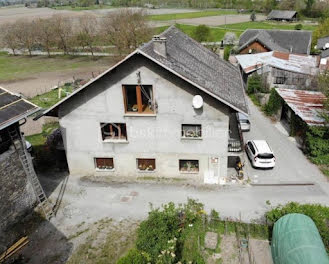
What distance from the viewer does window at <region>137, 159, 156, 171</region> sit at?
2203cm

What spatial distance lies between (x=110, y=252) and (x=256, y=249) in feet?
25.6

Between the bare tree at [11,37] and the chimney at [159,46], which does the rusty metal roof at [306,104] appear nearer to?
the chimney at [159,46]

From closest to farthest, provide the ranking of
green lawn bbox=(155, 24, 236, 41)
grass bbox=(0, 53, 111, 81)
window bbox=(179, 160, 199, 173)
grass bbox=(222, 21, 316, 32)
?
window bbox=(179, 160, 199, 173) < grass bbox=(0, 53, 111, 81) < green lawn bbox=(155, 24, 236, 41) < grass bbox=(222, 21, 316, 32)

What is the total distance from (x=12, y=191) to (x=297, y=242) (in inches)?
609

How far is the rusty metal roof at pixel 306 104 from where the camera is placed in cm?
2417

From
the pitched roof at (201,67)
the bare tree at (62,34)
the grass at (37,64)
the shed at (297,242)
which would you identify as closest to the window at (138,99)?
the pitched roof at (201,67)

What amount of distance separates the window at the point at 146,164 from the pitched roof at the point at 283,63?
21151mm

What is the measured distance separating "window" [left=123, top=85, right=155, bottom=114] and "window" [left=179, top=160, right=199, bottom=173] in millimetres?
4516

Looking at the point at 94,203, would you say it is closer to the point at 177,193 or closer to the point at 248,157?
the point at 177,193

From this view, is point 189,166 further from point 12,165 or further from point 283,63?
point 283,63

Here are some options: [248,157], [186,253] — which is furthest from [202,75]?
[186,253]

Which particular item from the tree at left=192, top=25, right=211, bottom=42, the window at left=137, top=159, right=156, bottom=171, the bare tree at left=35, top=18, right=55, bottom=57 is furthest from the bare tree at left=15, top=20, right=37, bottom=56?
the window at left=137, top=159, right=156, bottom=171

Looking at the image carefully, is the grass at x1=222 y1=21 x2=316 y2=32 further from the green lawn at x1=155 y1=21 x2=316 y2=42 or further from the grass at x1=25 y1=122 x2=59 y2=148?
the grass at x1=25 y1=122 x2=59 y2=148

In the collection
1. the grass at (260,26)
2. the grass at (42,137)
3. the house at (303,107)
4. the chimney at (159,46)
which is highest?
the chimney at (159,46)
